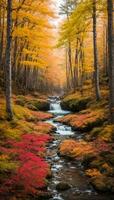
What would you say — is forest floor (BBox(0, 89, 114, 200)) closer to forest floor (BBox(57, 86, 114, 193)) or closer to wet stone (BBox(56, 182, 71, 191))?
forest floor (BBox(57, 86, 114, 193))

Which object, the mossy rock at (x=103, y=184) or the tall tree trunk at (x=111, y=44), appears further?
the tall tree trunk at (x=111, y=44)

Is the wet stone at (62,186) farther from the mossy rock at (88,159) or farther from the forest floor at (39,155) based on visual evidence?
the mossy rock at (88,159)

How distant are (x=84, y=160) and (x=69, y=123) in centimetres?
894

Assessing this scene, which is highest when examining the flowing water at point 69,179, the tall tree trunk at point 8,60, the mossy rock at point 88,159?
the tall tree trunk at point 8,60

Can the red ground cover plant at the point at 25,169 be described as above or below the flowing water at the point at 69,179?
above

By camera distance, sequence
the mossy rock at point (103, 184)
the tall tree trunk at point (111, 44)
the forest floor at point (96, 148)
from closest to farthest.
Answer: the mossy rock at point (103, 184) < the forest floor at point (96, 148) < the tall tree trunk at point (111, 44)

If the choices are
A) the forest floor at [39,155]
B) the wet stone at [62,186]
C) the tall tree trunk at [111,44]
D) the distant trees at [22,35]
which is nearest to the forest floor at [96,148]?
the forest floor at [39,155]

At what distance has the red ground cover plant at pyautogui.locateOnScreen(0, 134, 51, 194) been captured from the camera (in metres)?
9.24

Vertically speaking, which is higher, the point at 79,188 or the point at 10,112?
the point at 10,112

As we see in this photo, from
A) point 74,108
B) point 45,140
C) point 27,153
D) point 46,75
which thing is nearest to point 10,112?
point 45,140

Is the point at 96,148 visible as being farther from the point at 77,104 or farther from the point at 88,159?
the point at 77,104

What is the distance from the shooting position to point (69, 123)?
21.8 meters

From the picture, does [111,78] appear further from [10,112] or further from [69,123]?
[69,123]

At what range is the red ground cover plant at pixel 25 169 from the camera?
924cm
